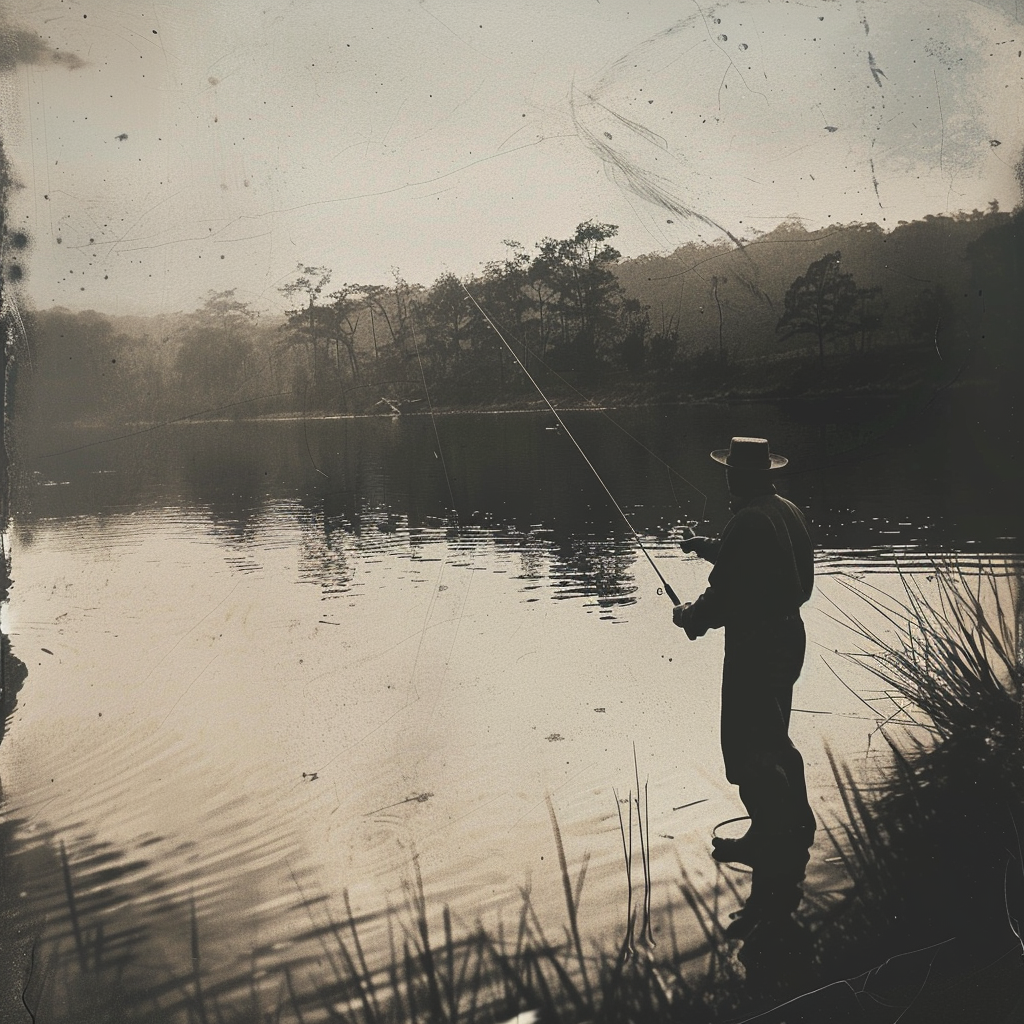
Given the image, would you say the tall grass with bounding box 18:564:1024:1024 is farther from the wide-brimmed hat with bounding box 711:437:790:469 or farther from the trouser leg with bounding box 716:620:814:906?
the wide-brimmed hat with bounding box 711:437:790:469

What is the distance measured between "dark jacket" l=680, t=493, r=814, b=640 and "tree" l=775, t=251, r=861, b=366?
196 cm

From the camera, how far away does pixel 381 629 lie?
5.04 meters

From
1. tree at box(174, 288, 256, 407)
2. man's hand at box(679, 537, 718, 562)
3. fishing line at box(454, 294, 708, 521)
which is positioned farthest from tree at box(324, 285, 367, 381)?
man's hand at box(679, 537, 718, 562)

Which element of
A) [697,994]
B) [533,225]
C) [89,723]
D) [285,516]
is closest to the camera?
[697,994]

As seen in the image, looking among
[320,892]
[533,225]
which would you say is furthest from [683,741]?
[533,225]

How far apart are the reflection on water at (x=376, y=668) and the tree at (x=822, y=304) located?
46 cm

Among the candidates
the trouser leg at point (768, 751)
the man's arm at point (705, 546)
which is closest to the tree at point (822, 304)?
the man's arm at point (705, 546)

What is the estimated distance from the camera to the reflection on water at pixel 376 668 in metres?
3.20

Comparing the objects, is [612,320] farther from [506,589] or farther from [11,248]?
[11,248]

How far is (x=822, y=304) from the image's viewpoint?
4656mm

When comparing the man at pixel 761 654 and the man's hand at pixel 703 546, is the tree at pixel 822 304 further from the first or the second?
the man's hand at pixel 703 546

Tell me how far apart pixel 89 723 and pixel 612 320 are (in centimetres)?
341

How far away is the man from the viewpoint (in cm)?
295

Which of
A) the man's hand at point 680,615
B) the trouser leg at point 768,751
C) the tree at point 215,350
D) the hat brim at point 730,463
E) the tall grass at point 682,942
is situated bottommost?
the tall grass at point 682,942
